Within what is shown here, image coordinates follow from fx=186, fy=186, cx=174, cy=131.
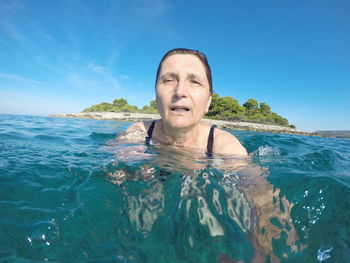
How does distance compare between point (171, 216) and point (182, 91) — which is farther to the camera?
point (182, 91)

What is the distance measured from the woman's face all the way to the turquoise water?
65 cm

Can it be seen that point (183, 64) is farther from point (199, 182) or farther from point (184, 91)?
point (199, 182)

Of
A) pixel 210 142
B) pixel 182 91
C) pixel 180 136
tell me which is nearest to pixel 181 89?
pixel 182 91

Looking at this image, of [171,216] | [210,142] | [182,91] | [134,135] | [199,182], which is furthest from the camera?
[134,135]

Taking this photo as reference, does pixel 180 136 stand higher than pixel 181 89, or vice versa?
pixel 181 89

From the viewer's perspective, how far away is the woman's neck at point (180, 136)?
2619mm

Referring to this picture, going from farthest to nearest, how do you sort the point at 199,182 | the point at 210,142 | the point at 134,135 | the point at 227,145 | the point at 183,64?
1. the point at 134,135
2. the point at 210,142
3. the point at 227,145
4. the point at 183,64
5. the point at 199,182

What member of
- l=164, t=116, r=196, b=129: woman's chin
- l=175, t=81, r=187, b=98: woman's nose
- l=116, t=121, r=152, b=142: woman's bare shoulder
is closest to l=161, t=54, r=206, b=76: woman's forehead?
l=175, t=81, r=187, b=98: woman's nose

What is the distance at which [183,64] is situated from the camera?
2299 mm

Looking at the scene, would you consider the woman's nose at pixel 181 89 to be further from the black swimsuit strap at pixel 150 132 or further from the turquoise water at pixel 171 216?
the black swimsuit strap at pixel 150 132

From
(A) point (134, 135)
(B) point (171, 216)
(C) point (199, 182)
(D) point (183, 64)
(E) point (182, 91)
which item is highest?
(D) point (183, 64)

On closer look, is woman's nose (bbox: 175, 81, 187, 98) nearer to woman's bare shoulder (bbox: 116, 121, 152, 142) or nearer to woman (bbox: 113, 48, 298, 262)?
woman (bbox: 113, 48, 298, 262)

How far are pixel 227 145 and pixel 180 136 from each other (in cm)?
70

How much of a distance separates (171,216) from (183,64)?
1.75 metres
